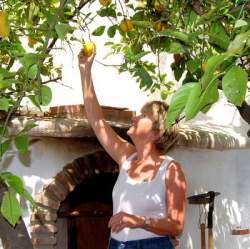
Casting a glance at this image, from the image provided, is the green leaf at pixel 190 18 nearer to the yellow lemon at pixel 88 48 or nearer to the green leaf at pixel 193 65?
the green leaf at pixel 193 65

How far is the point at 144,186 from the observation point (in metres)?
2.62

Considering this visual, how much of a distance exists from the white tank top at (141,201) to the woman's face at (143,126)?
193 mm

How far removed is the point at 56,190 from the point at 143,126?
59.5 inches

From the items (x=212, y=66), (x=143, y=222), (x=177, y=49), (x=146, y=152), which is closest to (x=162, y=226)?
(x=143, y=222)

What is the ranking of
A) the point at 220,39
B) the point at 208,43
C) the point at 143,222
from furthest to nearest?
1. the point at 143,222
2. the point at 208,43
3. the point at 220,39

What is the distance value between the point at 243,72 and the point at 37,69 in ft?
2.62

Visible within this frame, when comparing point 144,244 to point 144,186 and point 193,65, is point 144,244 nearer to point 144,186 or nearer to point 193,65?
point 144,186

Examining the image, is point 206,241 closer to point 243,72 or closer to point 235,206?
point 235,206

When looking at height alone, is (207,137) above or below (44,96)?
above

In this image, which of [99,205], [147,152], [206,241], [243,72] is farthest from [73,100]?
[243,72]

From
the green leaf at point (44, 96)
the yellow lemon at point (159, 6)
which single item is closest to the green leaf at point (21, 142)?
the green leaf at point (44, 96)

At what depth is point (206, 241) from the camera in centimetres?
476

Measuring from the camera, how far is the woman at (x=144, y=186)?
8.18ft

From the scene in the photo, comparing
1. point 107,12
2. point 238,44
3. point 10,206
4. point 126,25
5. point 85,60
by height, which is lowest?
point 10,206
